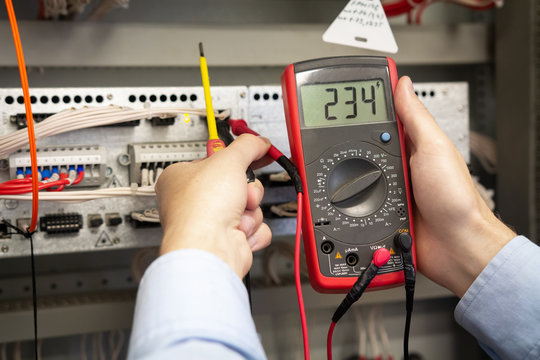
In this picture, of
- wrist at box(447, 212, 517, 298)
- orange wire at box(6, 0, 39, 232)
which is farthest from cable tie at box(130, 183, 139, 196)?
wrist at box(447, 212, 517, 298)

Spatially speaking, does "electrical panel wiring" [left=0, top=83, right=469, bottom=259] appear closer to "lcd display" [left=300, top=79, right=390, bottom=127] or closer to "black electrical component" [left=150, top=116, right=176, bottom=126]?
"black electrical component" [left=150, top=116, right=176, bottom=126]

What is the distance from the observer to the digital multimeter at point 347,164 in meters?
0.62

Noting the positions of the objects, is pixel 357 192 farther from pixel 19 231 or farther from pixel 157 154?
pixel 19 231

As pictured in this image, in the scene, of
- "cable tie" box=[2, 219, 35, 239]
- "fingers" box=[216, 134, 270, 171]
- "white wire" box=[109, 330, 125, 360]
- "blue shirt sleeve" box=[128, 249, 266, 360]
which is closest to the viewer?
"blue shirt sleeve" box=[128, 249, 266, 360]

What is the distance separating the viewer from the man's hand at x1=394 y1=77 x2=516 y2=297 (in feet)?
2.02

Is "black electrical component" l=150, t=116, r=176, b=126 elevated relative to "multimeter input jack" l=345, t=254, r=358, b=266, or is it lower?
elevated

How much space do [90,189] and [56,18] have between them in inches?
14.0

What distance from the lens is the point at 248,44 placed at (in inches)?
33.6

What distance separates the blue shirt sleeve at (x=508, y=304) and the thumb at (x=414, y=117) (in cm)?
17

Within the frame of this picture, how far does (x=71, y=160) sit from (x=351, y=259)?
0.39m

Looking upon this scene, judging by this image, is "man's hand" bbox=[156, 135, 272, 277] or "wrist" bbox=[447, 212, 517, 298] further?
"wrist" bbox=[447, 212, 517, 298]

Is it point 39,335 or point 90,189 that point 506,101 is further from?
point 39,335

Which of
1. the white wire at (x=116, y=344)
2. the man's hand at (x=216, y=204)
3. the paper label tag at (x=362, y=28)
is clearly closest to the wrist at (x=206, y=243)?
the man's hand at (x=216, y=204)

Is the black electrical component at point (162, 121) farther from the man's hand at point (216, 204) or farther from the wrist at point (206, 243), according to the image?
the wrist at point (206, 243)
